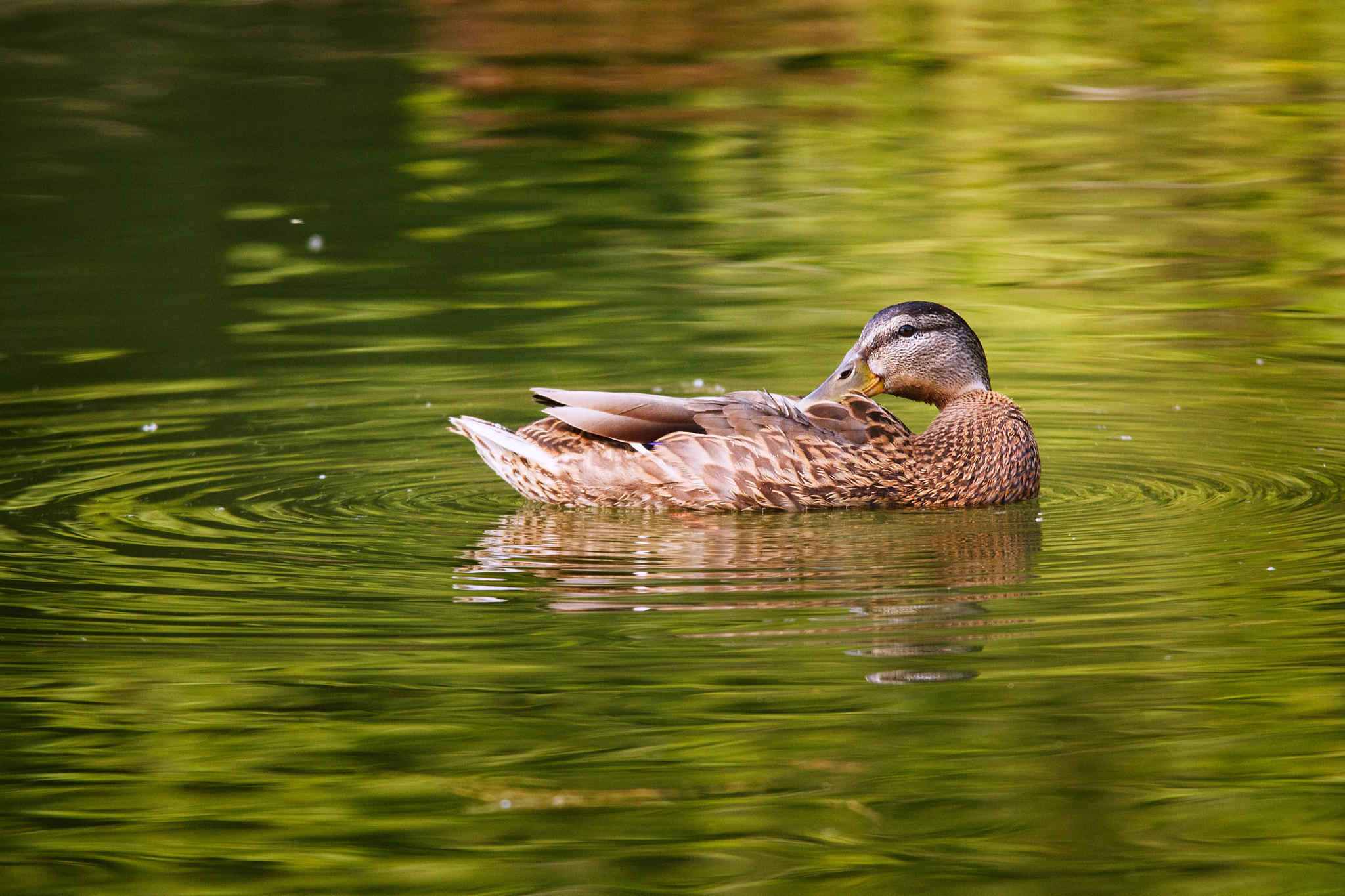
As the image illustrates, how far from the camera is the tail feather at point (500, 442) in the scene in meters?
8.24

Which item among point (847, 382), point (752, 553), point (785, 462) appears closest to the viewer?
point (752, 553)

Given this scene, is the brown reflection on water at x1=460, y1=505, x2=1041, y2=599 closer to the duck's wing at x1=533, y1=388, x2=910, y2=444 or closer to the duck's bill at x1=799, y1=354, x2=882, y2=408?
the duck's wing at x1=533, y1=388, x2=910, y2=444

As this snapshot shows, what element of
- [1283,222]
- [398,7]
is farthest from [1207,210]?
[398,7]

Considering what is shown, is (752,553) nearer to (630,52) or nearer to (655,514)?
(655,514)

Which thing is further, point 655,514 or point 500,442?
point 500,442

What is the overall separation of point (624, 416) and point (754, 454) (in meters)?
0.57

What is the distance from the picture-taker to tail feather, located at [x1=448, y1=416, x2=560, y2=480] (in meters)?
8.24

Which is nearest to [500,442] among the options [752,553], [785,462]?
[785,462]

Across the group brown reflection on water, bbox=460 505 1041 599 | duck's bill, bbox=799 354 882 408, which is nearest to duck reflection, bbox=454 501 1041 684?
brown reflection on water, bbox=460 505 1041 599

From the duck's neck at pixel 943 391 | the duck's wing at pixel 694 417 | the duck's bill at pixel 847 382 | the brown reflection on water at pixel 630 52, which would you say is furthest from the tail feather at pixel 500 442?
the brown reflection on water at pixel 630 52

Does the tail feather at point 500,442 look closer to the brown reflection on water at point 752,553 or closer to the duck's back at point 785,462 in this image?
the duck's back at point 785,462

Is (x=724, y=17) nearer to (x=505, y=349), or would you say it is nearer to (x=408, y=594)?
(x=505, y=349)

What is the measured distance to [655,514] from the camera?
8.16m

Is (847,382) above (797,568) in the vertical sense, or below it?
above
